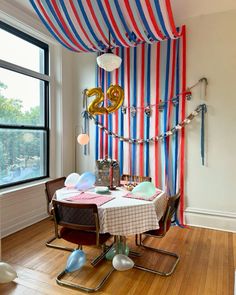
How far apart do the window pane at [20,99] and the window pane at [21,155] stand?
177mm

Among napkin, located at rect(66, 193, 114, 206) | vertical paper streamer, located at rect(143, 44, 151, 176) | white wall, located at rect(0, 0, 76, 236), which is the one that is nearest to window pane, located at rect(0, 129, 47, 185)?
white wall, located at rect(0, 0, 76, 236)

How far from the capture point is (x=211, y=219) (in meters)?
3.47

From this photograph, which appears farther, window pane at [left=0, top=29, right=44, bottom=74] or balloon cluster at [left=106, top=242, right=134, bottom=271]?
window pane at [left=0, top=29, right=44, bottom=74]

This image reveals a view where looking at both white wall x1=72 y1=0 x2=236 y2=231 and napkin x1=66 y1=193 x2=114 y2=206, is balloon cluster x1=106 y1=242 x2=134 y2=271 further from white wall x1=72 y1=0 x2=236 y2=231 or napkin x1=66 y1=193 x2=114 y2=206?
white wall x1=72 y1=0 x2=236 y2=231

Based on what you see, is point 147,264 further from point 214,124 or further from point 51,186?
point 214,124

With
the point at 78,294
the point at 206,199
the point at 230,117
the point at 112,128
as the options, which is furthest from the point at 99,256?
the point at 230,117

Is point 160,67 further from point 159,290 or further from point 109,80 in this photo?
point 159,290

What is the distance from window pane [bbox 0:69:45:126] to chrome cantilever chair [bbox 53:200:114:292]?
69.4 inches

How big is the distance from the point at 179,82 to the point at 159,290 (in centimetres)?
278

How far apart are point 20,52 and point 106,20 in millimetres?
1601

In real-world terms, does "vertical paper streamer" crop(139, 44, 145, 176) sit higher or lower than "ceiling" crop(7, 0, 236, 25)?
lower

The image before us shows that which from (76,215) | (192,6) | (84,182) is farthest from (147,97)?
(76,215)

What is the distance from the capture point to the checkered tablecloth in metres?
2.08

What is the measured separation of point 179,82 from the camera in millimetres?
3611
